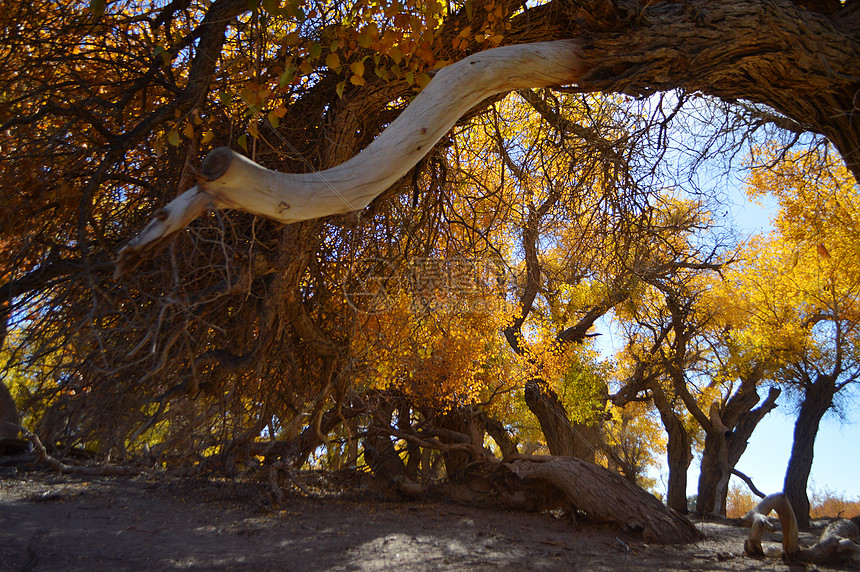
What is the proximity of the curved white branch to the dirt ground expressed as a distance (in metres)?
3.41

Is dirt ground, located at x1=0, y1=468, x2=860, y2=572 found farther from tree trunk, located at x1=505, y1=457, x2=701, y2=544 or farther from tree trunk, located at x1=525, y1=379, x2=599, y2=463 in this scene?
tree trunk, located at x1=525, y1=379, x2=599, y2=463

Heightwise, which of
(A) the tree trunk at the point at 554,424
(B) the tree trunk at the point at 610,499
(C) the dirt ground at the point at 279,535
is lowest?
(C) the dirt ground at the point at 279,535

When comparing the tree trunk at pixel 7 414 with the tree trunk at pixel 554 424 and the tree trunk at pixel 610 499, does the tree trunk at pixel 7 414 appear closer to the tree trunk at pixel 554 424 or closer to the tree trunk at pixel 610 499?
the tree trunk at pixel 610 499

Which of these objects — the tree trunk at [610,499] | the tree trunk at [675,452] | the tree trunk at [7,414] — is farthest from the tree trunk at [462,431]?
the tree trunk at [7,414]

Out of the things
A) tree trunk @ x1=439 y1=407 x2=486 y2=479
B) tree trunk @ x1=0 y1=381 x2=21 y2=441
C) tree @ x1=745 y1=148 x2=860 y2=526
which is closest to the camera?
tree trunk @ x1=439 y1=407 x2=486 y2=479

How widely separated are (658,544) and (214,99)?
7001 mm

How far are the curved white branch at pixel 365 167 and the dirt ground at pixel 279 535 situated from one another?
11.2 feet

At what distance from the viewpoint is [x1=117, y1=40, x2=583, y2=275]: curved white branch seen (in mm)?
1985

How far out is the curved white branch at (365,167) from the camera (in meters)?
1.99

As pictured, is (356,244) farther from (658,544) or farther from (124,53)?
(658,544)

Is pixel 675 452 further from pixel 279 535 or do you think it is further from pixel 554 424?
pixel 279 535

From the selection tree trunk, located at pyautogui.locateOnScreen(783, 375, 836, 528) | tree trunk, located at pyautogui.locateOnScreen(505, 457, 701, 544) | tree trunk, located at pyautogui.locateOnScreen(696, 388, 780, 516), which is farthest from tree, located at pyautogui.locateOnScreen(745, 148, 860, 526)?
tree trunk, located at pyautogui.locateOnScreen(505, 457, 701, 544)

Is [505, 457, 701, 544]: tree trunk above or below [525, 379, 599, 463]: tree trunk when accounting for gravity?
below

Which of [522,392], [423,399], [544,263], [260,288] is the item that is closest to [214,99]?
[260,288]
